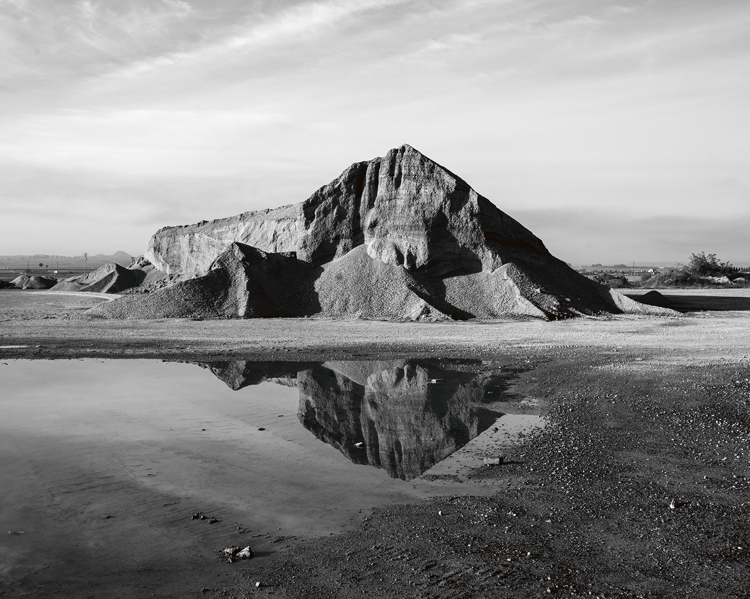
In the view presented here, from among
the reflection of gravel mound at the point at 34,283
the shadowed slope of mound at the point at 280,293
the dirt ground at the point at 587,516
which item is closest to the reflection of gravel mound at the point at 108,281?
the reflection of gravel mound at the point at 34,283

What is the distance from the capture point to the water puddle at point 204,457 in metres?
6.32

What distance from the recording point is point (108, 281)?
2099 inches

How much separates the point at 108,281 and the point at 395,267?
31766mm

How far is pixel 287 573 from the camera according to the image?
19.1 feet

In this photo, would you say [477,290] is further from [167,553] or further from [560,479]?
[167,553]

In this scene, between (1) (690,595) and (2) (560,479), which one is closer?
(1) (690,595)

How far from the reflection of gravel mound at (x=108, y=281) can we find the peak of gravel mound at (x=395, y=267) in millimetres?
23011

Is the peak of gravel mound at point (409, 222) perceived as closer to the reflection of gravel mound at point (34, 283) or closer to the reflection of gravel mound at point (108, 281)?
the reflection of gravel mound at point (108, 281)

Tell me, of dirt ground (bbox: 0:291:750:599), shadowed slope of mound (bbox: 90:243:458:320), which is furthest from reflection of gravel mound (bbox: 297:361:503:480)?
shadowed slope of mound (bbox: 90:243:458:320)

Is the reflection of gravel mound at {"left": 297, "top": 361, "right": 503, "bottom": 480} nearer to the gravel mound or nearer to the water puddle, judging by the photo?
the water puddle

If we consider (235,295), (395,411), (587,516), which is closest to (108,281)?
(235,295)

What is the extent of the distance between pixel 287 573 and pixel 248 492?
7.52 ft

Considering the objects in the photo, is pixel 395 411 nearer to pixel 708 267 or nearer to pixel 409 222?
pixel 409 222

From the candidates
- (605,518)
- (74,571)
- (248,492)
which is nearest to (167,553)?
(74,571)
